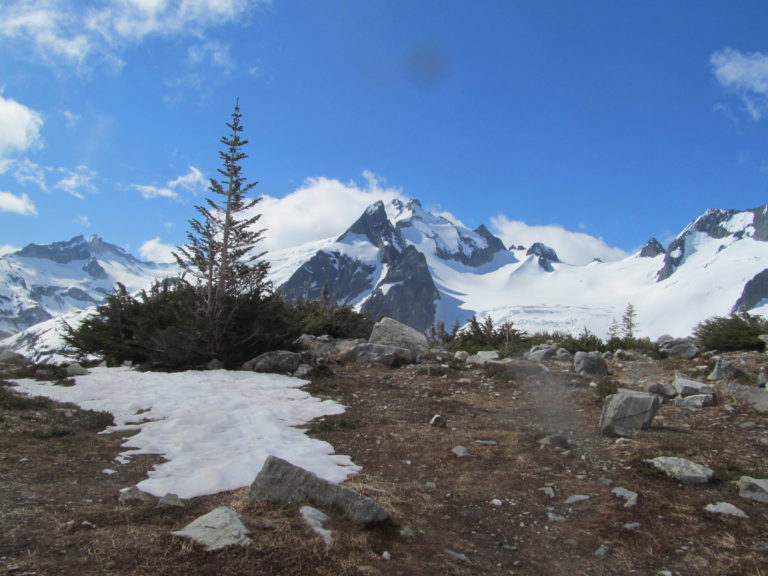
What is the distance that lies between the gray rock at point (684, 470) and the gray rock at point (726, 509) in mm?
598

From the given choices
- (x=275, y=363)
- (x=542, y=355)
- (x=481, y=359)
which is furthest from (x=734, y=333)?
(x=275, y=363)

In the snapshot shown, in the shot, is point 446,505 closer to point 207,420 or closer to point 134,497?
point 134,497

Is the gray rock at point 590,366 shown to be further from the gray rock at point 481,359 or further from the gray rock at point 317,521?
the gray rock at point 317,521

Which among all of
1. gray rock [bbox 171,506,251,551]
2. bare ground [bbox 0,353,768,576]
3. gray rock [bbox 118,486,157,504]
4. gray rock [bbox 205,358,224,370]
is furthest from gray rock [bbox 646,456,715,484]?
gray rock [bbox 205,358,224,370]

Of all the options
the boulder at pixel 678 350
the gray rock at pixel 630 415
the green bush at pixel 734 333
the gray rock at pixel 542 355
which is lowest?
the gray rock at pixel 630 415

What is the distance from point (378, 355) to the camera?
15344mm

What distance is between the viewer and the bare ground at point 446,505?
12.0 feet

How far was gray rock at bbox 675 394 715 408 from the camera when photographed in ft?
29.5

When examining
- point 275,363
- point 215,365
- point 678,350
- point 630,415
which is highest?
point 678,350

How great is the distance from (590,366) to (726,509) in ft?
28.0

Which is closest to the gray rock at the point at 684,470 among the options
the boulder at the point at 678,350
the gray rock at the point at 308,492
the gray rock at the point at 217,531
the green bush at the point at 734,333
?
the gray rock at the point at 308,492

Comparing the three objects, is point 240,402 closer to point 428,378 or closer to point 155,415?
point 155,415

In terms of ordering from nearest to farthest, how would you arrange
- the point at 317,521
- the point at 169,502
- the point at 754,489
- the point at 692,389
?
the point at 317,521, the point at 169,502, the point at 754,489, the point at 692,389

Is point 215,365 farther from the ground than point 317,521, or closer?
farther from the ground
